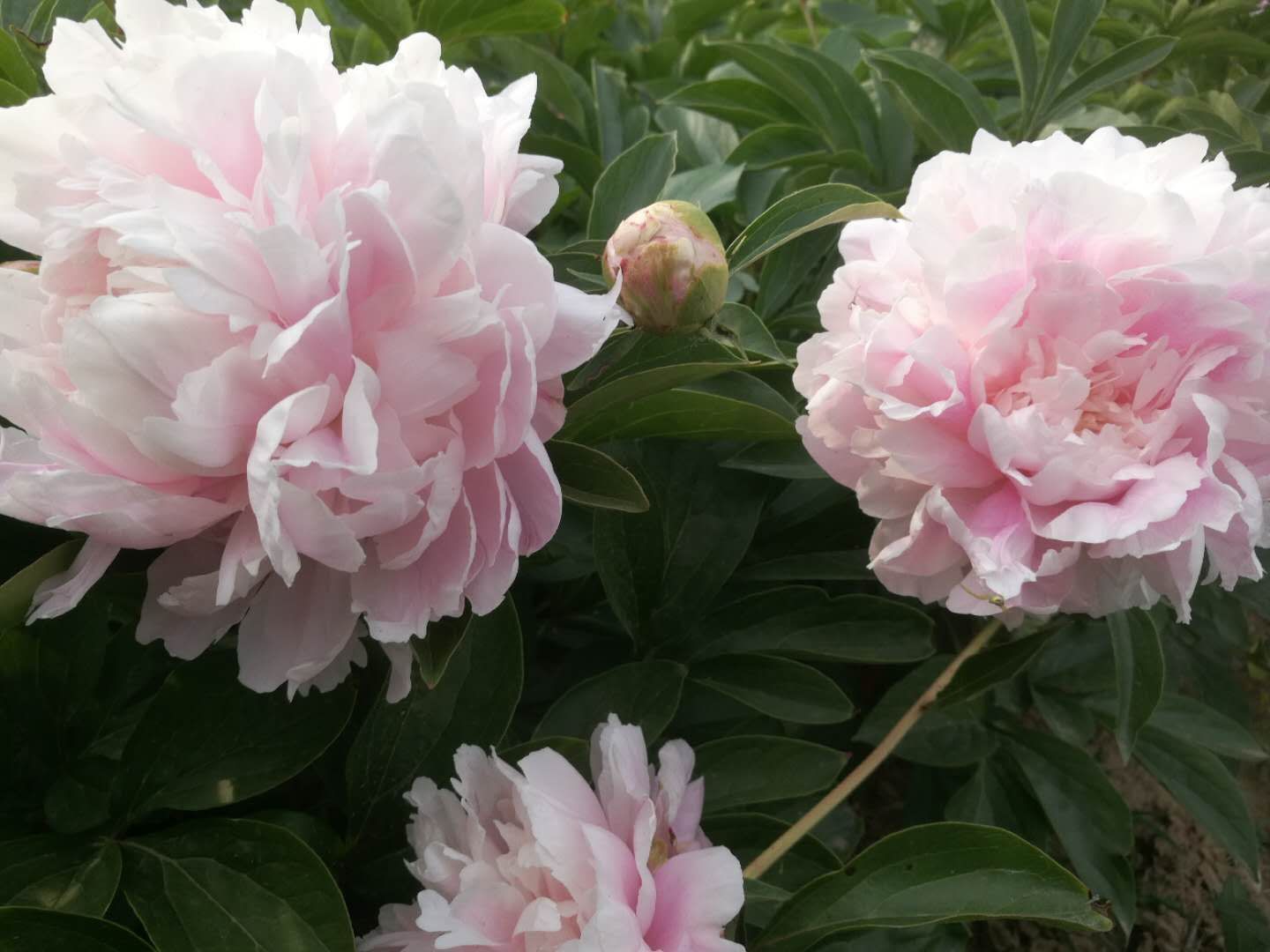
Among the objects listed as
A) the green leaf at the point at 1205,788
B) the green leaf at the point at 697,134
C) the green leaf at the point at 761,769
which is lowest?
the green leaf at the point at 1205,788

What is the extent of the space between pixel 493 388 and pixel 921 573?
22 centimetres

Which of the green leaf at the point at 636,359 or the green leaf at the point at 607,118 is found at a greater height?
the green leaf at the point at 636,359

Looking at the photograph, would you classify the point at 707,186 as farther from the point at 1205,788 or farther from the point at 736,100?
the point at 1205,788

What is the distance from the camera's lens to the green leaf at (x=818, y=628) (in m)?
0.60

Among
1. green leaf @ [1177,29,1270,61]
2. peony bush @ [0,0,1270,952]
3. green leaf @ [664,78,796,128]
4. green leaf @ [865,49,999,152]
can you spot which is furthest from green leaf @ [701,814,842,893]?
green leaf @ [1177,29,1270,61]

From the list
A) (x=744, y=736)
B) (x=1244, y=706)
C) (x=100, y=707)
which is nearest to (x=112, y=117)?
(x=100, y=707)

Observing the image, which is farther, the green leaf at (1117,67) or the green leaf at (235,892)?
the green leaf at (1117,67)

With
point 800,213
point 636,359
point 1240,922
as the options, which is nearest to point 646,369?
point 636,359

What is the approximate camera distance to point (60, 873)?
1.48ft

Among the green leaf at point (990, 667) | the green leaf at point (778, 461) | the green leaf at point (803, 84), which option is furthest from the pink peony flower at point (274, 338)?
the green leaf at point (803, 84)

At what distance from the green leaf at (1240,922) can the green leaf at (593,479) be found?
65 centimetres

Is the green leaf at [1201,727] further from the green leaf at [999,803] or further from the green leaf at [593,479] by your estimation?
the green leaf at [593,479]

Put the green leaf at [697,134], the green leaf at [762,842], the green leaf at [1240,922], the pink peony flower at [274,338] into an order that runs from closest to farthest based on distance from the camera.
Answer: the pink peony flower at [274,338], the green leaf at [762,842], the green leaf at [1240,922], the green leaf at [697,134]

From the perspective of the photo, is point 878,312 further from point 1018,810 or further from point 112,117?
point 1018,810
